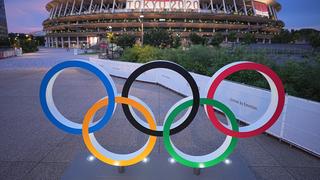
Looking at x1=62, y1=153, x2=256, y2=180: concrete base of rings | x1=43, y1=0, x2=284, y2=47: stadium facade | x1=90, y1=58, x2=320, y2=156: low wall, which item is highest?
x1=43, y1=0, x2=284, y2=47: stadium facade

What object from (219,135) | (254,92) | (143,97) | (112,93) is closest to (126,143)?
(112,93)

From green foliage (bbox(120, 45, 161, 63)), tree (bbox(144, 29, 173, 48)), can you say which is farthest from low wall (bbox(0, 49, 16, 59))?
green foliage (bbox(120, 45, 161, 63))

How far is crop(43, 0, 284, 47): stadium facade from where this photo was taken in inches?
2761

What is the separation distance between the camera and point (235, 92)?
26.9 feet

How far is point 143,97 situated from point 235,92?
15.9 ft

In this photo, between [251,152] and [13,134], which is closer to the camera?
[251,152]

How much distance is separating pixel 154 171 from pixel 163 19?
7119 centimetres

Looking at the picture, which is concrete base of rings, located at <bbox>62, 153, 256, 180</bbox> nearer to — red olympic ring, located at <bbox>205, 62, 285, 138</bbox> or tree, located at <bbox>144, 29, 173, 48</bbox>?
red olympic ring, located at <bbox>205, 62, 285, 138</bbox>

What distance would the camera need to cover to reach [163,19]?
7194 cm

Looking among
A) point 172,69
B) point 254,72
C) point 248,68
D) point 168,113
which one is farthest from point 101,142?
point 254,72

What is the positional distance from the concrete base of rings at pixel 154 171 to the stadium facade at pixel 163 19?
203ft

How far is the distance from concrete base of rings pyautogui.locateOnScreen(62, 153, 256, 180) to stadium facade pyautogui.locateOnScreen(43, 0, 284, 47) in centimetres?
6186

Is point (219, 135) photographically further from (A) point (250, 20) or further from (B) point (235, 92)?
(A) point (250, 20)

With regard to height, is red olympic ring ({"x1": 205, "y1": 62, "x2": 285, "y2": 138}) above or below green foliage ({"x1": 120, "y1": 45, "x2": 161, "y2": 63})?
below
